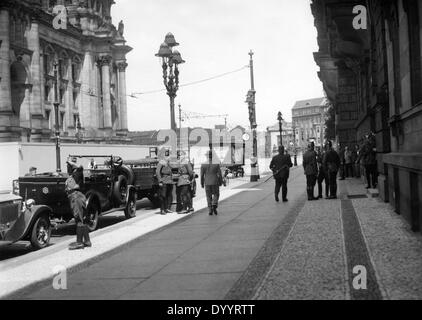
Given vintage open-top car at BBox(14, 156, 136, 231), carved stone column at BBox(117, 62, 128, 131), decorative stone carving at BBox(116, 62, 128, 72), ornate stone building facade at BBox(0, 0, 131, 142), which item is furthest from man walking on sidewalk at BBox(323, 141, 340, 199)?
decorative stone carving at BBox(116, 62, 128, 72)

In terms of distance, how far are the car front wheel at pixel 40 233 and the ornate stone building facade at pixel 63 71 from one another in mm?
32620

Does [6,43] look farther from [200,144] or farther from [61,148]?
[200,144]

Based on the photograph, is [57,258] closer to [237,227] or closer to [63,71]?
[237,227]

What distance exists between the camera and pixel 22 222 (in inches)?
400

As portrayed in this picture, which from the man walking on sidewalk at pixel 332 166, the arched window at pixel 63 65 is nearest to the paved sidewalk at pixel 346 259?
the man walking on sidewalk at pixel 332 166

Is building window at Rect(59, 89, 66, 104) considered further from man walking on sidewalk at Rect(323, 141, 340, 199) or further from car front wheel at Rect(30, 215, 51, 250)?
car front wheel at Rect(30, 215, 51, 250)

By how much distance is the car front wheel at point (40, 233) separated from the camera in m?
10.4

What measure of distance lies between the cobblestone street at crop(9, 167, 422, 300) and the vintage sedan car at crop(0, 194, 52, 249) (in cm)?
207

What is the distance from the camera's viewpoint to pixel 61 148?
3219 cm

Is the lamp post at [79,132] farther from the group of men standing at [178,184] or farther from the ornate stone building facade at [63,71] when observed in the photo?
the group of men standing at [178,184]

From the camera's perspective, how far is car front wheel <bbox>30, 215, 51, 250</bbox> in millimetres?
10406
